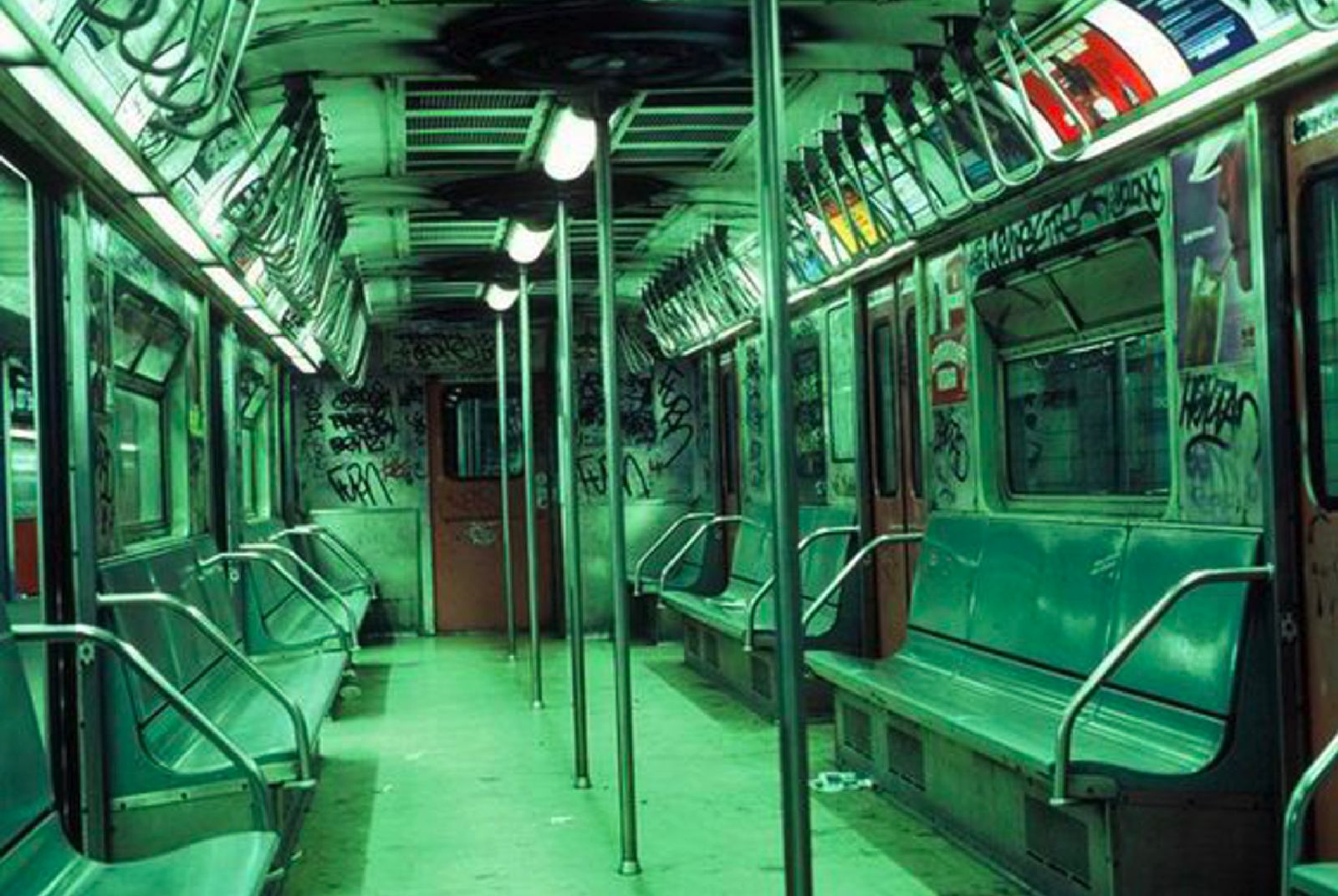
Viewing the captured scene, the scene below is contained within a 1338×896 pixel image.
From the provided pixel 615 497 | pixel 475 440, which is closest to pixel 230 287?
pixel 615 497

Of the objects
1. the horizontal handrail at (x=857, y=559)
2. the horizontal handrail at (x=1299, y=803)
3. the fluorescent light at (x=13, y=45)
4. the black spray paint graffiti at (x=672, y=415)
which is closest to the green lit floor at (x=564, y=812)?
the horizontal handrail at (x=857, y=559)

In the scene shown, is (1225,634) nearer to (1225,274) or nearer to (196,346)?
(1225,274)

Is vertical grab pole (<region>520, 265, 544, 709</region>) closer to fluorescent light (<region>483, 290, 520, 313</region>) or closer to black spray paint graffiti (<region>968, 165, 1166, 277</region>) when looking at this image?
fluorescent light (<region>483, 290, 520, 313</region>)

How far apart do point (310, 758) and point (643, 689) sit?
5.04 meters

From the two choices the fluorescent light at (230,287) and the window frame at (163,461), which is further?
the fluorescent light at (230,287)

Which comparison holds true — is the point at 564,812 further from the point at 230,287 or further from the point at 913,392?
the point at 230,287

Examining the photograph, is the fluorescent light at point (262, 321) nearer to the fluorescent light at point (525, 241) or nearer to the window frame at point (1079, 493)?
the fluorescent light at point (525, 241)

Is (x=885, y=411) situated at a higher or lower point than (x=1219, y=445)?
higher

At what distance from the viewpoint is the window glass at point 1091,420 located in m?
4.90

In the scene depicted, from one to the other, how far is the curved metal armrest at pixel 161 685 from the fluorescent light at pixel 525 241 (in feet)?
12.0

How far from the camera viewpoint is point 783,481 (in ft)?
7.84

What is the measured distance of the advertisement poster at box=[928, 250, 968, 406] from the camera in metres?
6.23

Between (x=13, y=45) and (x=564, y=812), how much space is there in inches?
147

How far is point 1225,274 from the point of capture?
13.8 ft
